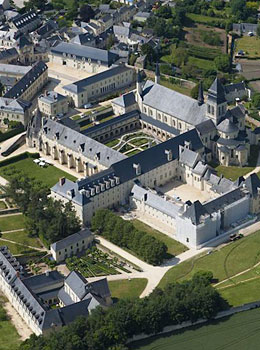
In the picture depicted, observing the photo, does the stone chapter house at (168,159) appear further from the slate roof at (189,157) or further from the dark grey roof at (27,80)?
the dark grey roof at (27,80)

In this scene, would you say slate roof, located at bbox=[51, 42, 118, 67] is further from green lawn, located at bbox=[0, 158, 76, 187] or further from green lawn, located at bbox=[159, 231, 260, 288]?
green lawn, located at bbox=[159, 231, 260, 288]

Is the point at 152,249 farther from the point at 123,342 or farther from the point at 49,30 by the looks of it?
the point at 49,30

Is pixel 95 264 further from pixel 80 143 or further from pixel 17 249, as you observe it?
pixel 80 143

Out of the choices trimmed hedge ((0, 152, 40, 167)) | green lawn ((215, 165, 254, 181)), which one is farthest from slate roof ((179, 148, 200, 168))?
trimmed hedge ((0, 152, 40, 167))

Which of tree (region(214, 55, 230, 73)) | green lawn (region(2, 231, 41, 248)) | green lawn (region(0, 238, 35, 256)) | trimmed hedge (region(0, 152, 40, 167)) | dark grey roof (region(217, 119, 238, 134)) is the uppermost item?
dark grey roof (region(217, 119, 238, 134))

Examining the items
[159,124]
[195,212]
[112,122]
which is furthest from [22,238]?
[159,124]

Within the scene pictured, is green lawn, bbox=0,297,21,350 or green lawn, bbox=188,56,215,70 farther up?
green lawn, bbox=188,56,215,70

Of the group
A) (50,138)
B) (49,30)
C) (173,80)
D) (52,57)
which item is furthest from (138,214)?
(49,30)

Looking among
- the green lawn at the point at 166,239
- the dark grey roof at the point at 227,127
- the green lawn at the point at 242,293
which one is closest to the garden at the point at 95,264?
the green lawn at the point at 166,239
